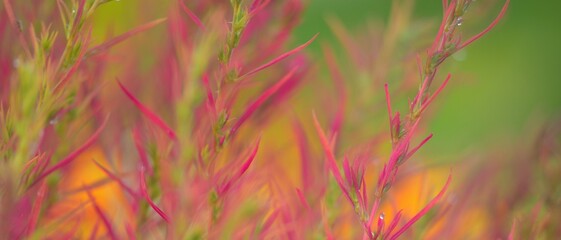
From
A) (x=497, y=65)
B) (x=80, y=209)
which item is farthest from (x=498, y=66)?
(x=80, y=209)

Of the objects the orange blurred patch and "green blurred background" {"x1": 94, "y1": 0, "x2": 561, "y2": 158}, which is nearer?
the orange blurred patch

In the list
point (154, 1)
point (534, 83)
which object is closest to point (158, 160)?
point (154, 1)

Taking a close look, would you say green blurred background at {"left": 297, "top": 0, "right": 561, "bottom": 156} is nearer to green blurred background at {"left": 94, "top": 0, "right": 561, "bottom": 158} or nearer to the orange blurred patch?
green blurred background at {"left": 94, "top": 0, "right": 561, "bottom": 158}

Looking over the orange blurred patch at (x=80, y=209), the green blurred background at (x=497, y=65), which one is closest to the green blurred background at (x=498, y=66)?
the green blurred background at (x=497, y=65)

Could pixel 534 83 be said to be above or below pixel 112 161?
below

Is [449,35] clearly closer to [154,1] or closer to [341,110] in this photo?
[341,110]

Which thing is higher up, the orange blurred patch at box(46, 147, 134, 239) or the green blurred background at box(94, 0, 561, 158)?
the orange blurred patch at box(46, 147, 134, 239)

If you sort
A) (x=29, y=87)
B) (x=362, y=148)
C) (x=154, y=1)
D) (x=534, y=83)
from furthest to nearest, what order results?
(x=534, y=83), (x=154, y=1), (x=362, y=148), (x=29, y=87)

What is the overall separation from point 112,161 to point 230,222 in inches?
5.8

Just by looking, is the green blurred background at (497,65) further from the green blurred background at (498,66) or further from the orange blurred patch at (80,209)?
the orange blurred patch at (80,209)

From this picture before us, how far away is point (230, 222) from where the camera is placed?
224 millimetres

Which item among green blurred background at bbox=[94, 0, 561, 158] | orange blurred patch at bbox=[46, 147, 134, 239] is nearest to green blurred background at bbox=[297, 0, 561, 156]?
green blurred background at bbox=[94, 0, 561, 158]

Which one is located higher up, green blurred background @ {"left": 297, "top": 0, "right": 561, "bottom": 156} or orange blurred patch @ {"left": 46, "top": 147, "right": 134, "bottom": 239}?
orange blurred patch @ {"left": 46, "top": 147, "right": 134, "bottom": 239}

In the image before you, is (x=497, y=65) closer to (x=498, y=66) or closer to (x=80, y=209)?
(x=498, y=66)
